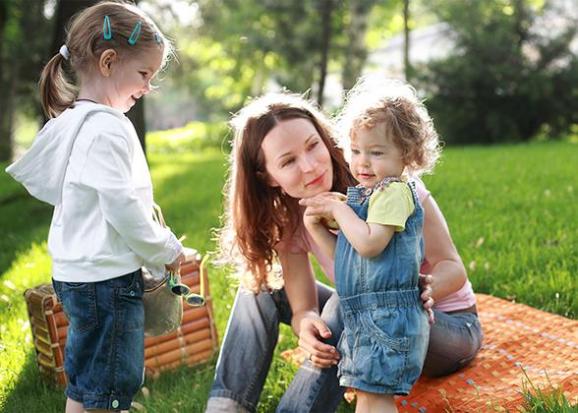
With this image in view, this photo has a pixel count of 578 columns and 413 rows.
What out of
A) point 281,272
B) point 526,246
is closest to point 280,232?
point 281,272

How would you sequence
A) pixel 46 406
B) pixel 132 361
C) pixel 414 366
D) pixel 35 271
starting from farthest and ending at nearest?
pixel 35 271, pixel 46 406, pixel 132 361, pixel 414 366

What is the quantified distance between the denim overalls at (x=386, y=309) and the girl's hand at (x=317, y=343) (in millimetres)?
166

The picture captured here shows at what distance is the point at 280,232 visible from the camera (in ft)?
9.16

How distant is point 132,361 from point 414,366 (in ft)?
2.86

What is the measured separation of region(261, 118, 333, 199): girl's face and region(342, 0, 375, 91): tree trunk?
50.0 feet

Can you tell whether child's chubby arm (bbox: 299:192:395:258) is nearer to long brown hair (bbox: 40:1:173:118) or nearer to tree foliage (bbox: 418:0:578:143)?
long brown hair (bbox: 40:1:173:118)

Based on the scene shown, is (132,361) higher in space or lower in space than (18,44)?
lower

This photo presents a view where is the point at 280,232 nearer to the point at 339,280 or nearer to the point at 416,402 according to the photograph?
the point at 339,280

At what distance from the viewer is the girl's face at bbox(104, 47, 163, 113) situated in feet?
7.80

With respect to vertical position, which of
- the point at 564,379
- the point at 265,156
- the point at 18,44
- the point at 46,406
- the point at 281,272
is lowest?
the point at 46,406

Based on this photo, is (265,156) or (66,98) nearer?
(66,98)

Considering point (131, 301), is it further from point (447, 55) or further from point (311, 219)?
point (447, 55)

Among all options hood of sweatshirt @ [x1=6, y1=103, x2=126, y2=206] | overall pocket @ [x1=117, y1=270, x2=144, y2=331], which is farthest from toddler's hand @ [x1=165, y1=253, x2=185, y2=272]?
hood of sweatshirt @ [x1=6, y1=103, x2=126, y2=206]

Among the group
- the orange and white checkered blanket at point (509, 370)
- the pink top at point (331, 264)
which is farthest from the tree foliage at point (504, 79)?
the pink top at point (331, 264)
